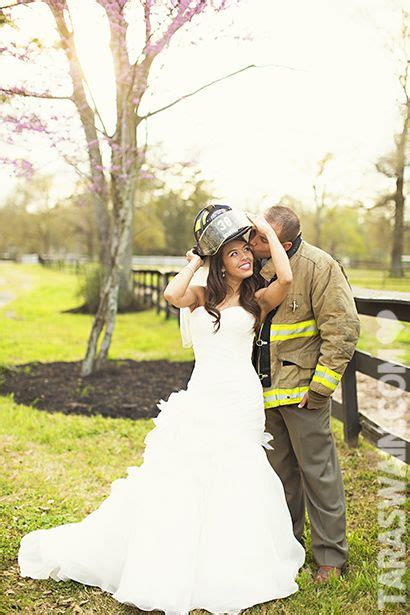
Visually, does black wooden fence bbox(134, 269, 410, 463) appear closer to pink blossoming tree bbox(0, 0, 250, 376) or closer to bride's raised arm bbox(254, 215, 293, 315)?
bride's raised arm bbox(254, 215, 293, 315)

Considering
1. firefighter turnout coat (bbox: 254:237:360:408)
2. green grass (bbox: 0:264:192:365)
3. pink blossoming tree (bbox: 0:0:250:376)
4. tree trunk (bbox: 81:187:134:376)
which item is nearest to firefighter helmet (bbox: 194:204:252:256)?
firefighter turnout coat (bbox: 254:237:360:408)

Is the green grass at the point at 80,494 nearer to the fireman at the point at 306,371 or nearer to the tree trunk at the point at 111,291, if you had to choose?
→ the fireman at the point at 306,371

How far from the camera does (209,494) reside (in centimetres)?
330

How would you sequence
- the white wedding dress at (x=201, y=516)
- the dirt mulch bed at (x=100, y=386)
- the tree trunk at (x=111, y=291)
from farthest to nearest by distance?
the tree trunk at (x=111, y=291), the dirt mulch bed at (x=100, y=386), the white wedding dress at (x=201, y=516)

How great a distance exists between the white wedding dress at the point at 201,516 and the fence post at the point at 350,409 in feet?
7.29

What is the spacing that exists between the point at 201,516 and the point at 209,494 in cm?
12

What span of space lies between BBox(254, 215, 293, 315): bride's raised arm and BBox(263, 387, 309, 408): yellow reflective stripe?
0.47 metres

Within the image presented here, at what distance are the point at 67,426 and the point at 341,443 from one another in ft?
8.89

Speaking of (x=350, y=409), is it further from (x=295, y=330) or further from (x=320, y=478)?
(x=295, y=330)

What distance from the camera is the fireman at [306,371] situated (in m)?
3.40

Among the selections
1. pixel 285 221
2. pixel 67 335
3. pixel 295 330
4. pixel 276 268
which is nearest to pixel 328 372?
pixel 295 330

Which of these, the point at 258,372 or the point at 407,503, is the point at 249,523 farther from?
the point at 407,503

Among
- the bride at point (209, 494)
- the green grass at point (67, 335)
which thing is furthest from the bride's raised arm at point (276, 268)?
the green grass at point (67, 335)

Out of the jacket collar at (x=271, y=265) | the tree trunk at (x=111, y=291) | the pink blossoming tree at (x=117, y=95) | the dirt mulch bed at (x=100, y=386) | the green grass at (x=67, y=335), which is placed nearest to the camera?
the jacket collar at (x=271, y=265)
